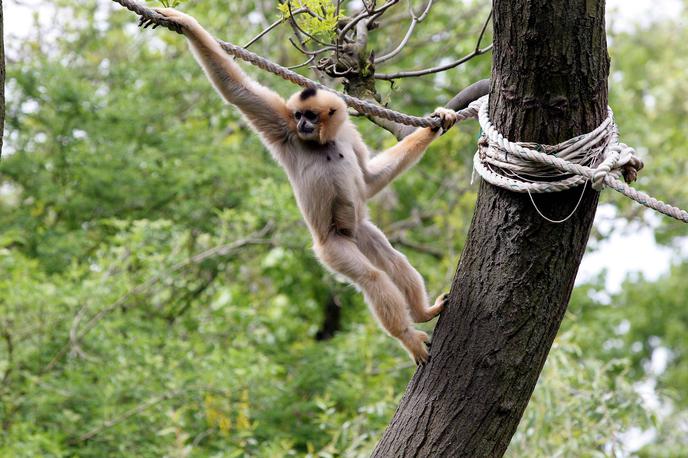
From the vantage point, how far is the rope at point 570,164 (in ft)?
11.4

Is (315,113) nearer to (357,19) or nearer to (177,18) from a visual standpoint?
A: (357,19)

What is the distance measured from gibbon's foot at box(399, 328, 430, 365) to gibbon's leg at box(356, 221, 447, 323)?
261mm

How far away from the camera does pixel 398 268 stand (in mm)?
→ 5277

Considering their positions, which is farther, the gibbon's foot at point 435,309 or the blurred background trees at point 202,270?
the blurred background trees at point 202,270

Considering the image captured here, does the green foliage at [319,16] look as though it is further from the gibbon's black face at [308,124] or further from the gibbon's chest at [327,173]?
the gibbon's chest at [327,173]

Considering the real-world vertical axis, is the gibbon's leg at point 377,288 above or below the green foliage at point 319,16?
below

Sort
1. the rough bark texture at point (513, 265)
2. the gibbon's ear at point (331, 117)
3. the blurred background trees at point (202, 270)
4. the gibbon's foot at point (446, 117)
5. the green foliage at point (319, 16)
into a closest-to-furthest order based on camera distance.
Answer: the rough bark texture at point (513, 265), the green foliage at point (319, 16), the gibbon's foot at point (446, 117), the gibbon's ear at point (331, 117), the blurred background trees at point (202, 270)

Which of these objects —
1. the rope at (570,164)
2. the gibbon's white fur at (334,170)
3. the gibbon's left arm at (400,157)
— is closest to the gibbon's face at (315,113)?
the gibbon's white fur at (334,170)

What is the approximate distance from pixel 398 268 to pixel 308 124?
1.06 meters

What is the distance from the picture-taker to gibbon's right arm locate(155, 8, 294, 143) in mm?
4689

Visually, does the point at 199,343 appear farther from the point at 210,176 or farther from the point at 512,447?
the point at 512,447

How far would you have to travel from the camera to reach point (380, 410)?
309 inches

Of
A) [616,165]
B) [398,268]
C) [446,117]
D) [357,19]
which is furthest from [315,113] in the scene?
[616,165]

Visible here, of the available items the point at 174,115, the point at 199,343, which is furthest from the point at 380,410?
the point at 174,115
